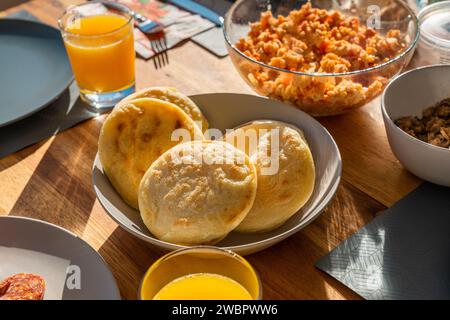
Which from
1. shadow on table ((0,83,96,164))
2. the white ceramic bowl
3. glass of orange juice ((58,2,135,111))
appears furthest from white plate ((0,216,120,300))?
the white ceramic bowl

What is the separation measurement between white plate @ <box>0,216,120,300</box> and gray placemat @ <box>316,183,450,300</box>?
346 mm

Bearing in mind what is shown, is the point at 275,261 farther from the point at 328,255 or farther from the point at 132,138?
the point at 132,138

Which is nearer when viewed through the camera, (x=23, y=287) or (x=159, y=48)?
(x=23, y=287)

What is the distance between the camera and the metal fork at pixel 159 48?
55.5 inches

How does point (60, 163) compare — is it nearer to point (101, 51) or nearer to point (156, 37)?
point (101, 51)

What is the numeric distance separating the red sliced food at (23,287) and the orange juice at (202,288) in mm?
216

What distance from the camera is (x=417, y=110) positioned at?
112cm

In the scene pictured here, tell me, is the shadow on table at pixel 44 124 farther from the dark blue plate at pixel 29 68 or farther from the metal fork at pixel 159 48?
the metal fork at pixel 159 48

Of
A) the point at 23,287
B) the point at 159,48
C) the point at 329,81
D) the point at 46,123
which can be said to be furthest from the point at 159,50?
the point at 23,287

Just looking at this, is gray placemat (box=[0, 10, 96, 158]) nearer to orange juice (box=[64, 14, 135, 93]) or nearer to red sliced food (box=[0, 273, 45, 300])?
orange juice (box=[64, 14, 135, 93])

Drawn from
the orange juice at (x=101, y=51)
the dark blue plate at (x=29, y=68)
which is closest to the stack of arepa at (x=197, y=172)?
the orange juice at (x=101, y=51)

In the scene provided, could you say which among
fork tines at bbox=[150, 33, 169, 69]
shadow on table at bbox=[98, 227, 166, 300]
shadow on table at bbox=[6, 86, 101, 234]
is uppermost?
fork tines at bbox=[150, 33, 169, 69]

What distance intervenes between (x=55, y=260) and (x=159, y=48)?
0.76 m

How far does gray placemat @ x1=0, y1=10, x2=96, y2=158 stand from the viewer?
3.85 feet
